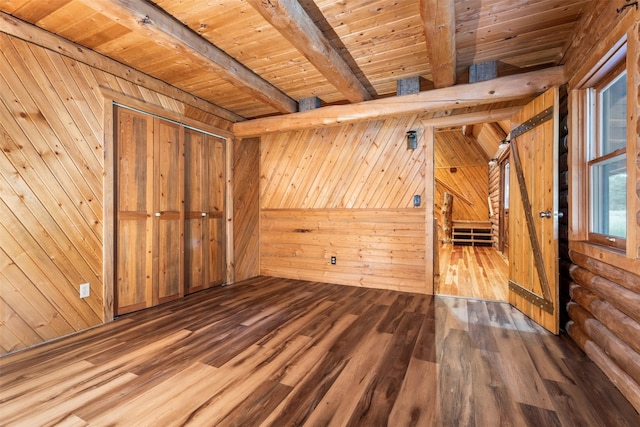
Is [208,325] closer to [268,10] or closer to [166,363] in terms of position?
[166,363]

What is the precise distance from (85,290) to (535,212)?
4.23m

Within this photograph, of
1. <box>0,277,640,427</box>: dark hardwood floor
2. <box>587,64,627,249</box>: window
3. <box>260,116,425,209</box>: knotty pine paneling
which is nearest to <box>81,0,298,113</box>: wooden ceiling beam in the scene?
<box>260,116,425,209</box>: knotty pine paneling

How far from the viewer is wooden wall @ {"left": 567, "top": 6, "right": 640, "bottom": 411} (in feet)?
5.11

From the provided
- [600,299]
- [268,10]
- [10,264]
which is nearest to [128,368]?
[10,264]

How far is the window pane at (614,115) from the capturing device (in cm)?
187

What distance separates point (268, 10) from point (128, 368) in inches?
100

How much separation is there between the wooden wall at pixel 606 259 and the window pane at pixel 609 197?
9 cm

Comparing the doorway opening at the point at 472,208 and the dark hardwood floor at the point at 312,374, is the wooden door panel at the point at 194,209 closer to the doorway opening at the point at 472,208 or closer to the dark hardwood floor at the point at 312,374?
the dark hardwood floor at the point at 312,374

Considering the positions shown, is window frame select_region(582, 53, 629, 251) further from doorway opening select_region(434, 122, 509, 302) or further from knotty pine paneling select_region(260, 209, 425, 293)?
doorway opening select_region(434, 122, 509, 302)

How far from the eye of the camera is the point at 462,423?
4.54ft

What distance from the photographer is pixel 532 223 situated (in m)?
2.70

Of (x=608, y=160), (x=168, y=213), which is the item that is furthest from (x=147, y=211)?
(x=608, y=160)

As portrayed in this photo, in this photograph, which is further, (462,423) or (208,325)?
(208,325)

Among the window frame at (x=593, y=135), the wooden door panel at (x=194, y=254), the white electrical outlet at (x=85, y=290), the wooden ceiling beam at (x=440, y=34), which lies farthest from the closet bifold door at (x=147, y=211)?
the window frame at (x=593, y=135)
